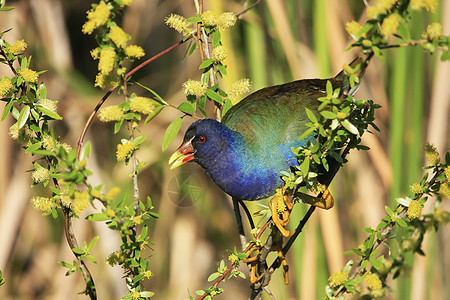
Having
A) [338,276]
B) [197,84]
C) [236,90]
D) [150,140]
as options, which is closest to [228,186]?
[236,90]

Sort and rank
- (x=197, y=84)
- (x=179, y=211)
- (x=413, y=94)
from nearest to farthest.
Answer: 1. (x=197, y=84)
2. (x=413, y=94)
3. (x=179, y=211)

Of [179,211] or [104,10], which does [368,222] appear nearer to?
[179,211]

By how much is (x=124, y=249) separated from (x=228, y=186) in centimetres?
65

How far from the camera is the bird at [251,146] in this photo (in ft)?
5.29

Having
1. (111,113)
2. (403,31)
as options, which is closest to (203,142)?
(111,113)

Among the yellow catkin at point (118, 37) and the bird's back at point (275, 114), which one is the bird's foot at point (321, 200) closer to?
the bird's back at point (275, 114)

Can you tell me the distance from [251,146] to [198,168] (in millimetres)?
1342

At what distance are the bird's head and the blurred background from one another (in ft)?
0.60

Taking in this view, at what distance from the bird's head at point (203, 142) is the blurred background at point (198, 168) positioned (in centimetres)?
18

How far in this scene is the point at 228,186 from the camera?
1.63 meters

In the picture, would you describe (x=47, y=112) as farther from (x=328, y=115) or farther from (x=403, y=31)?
(x=403, y=31)

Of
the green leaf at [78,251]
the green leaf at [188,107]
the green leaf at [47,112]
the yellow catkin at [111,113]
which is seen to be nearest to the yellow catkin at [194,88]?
the green leaf at [188,107]

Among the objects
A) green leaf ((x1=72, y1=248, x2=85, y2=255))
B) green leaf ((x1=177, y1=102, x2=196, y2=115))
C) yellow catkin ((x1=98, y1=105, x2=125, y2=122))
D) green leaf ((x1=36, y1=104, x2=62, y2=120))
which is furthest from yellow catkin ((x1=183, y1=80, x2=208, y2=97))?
green leaf ((x1=72, y1=248, x2=85, y2=255))

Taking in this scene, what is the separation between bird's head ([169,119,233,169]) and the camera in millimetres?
1614
